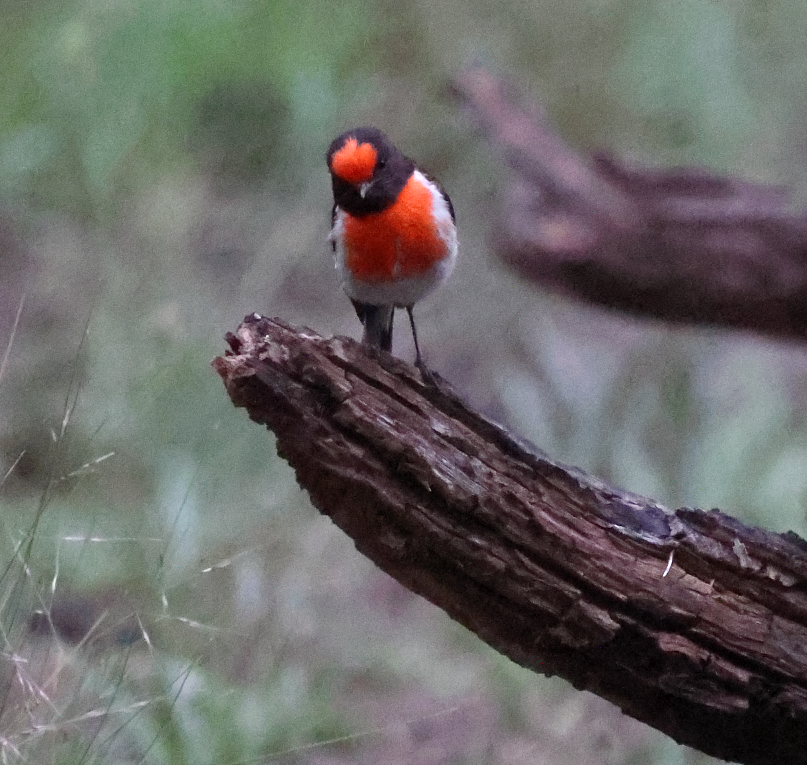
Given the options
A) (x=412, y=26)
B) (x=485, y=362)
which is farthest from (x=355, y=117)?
(x=485, y=362)

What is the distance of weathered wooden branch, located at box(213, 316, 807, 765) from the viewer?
185 centimetres

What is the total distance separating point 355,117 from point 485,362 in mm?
1242

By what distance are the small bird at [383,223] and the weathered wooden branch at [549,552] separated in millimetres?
650

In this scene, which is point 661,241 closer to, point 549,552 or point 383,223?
point 383,223

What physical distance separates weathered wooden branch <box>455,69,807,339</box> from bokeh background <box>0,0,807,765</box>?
12.6 inches

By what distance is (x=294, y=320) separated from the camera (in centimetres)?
468

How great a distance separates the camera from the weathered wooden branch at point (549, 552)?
6.08ft

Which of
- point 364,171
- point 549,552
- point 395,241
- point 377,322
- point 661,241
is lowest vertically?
point 549,552

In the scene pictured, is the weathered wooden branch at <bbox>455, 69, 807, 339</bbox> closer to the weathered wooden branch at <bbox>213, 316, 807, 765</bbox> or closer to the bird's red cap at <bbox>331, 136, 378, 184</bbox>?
the bird's red cap at <bbox>331, 136, 378, 184</bbox>

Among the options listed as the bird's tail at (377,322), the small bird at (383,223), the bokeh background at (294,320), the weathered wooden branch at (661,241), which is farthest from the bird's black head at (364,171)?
the weathered wooden branch at (661,241)

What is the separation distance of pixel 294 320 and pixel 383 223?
214 cm

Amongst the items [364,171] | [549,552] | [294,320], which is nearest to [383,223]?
[364,171]

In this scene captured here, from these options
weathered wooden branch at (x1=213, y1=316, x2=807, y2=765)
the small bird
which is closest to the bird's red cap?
the small bird

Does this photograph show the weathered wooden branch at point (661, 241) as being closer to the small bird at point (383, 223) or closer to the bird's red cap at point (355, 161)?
the small bird at point (383, 223)
